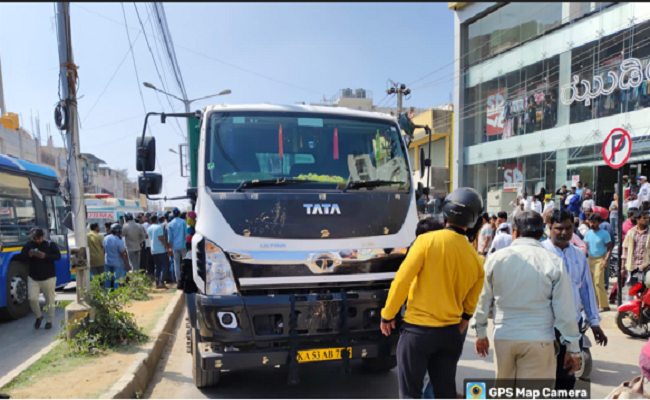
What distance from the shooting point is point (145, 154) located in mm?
4977

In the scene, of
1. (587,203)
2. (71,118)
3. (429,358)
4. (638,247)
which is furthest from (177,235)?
(587,203)

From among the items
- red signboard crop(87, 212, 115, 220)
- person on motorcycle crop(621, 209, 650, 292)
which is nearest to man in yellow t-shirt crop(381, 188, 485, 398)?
person on motorcycle crop(621, 209, 650, 292)

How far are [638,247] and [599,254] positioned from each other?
0.59 m

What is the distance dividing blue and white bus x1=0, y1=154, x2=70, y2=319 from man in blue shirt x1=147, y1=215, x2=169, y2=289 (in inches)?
73.5

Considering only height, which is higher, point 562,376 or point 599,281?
point 562,376

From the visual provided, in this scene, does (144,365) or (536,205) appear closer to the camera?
(144,365)

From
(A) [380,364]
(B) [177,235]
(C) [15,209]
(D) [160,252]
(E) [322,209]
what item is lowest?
(A) [380,364]

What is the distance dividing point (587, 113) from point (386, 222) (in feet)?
51.8

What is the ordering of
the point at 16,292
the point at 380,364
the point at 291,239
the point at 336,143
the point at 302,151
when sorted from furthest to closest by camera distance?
the point at 16,292, the point at 380,364, the point at 336,143, the point at 302,151, the point at 291,239

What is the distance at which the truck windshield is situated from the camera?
4.39m

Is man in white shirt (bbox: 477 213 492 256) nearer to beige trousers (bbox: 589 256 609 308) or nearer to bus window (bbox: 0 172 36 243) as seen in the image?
beige trousers (bbox: 589 256 609 308)

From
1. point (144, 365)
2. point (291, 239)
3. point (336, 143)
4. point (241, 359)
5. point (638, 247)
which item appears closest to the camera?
point (241, 359)

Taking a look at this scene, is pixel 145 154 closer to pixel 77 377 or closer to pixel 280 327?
pixel 77 377

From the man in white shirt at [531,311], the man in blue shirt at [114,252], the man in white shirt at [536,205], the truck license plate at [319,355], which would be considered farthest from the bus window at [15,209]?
the man in white shirt at [536,205]
